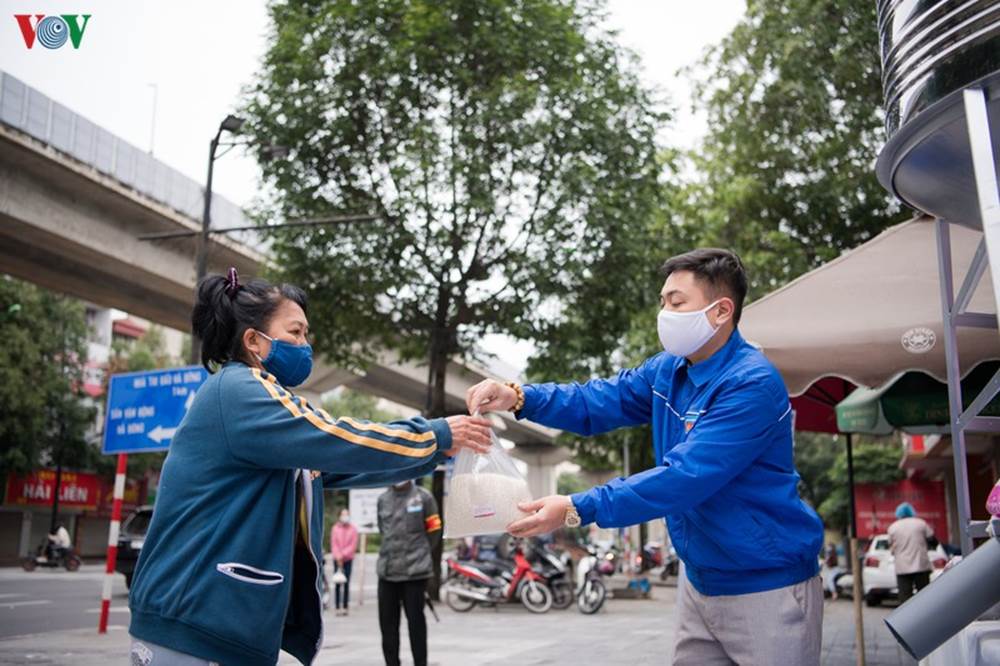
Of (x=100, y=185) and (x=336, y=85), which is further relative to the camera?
(x=100, y=185)

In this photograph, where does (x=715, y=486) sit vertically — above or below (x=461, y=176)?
below

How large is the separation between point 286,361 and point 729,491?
4.85ft

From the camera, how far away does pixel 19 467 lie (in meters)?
33.6

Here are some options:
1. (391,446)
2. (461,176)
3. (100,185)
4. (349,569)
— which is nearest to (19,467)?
(100,185)

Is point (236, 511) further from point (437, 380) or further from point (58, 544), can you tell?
Answer: point (58, 544)

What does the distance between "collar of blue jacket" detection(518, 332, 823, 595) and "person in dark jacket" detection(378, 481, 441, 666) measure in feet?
16.5

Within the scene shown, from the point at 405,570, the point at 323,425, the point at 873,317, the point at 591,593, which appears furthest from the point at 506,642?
the point at 323,425

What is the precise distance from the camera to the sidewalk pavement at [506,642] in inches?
360

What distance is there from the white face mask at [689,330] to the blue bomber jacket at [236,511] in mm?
956

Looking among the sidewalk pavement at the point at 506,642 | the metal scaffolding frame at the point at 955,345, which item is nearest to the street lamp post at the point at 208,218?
the sidewalk pavement at the point at 506,642

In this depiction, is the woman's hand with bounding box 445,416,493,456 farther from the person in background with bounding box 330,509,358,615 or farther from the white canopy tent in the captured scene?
the person in background with bounding box 330,509,358,615

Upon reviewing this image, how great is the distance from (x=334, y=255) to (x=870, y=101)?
Result: 33.6 ft

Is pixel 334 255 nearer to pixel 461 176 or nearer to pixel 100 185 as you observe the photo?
pixel 461 176

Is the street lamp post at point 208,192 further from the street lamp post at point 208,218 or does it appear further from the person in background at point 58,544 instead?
the person in background at point 58,544
